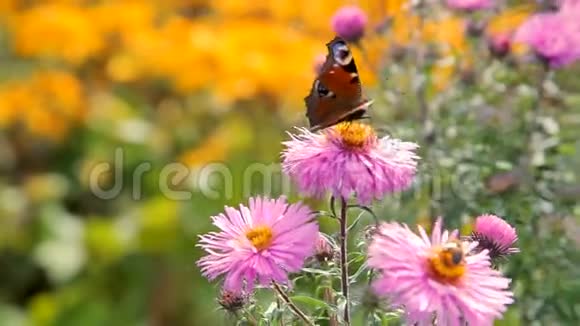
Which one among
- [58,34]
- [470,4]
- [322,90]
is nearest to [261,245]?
[322,90]

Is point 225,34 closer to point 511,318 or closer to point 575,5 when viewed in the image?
point 575,5

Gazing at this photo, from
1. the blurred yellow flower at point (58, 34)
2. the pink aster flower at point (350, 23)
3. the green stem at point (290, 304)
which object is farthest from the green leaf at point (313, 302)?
the blurred yellow flower at point (58, 34)

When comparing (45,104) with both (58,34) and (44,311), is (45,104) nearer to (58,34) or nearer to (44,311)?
(58,34)

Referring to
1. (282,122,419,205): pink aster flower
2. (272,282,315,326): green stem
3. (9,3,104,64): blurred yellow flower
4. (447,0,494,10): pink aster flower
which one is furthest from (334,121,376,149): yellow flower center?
(9,3,104,64): blurred yellow flower

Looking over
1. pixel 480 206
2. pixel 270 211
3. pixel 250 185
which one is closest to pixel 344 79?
pixel 270 211

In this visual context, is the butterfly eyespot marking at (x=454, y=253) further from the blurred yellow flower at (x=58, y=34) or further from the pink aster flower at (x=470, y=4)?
the blurred yellow flower at (x=58, y=34)

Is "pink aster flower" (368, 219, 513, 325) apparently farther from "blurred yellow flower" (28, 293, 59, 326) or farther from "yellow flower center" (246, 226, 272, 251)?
"blurred yellow flower" (28, 293, 59, 326)
